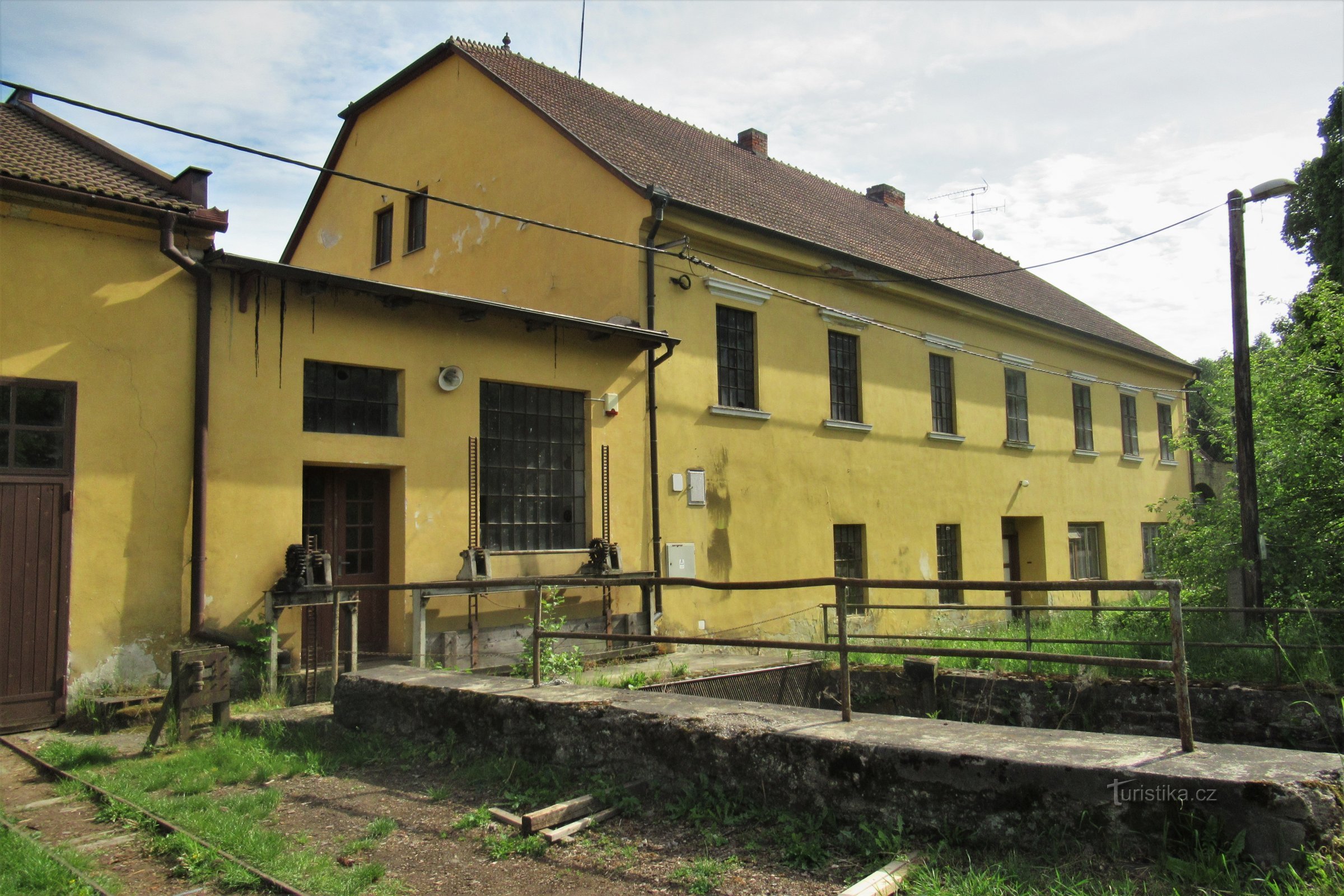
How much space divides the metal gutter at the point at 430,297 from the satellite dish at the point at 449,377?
697 millimetres

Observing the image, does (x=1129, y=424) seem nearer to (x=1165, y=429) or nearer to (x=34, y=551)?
(x=1165, y=429)

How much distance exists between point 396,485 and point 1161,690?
8.24 metres

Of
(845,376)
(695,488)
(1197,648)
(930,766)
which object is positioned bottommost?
(1197,648)

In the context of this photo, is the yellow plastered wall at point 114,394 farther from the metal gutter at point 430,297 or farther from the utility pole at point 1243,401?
the utility pole at point 1243,401

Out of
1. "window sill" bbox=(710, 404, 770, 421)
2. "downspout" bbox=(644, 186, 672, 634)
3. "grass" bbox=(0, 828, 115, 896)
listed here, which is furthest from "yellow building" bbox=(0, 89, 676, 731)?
"grass" bbox=(0, 828, 115, 896)

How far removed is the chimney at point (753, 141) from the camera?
71.5 ft

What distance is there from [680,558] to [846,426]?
→ 174 inches

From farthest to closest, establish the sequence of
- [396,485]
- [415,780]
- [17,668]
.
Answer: [396,485]
[17,668]
[415,780]

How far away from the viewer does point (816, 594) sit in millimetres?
15406

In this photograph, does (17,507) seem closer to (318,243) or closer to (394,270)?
(394,270)

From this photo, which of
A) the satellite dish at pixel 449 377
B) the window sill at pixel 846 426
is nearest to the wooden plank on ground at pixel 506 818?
the satellite dish at pixel 449 377

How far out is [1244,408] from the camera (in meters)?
11.8

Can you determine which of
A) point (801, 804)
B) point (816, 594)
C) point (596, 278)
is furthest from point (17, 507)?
point (816, 594)

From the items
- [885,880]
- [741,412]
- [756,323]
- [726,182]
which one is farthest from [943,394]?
[885,880]
